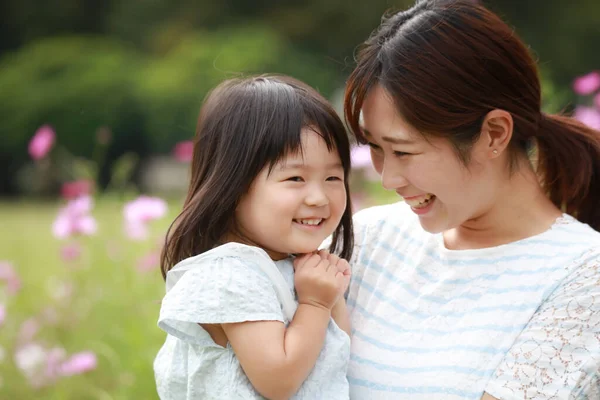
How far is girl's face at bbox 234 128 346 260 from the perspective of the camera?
5.07ft

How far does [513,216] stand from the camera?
1778mm

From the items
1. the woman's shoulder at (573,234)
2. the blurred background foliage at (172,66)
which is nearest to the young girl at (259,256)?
the woman's shoulder at (573,234)

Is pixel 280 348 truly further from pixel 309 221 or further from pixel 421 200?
pixel 421 200

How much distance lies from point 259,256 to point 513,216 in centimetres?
61

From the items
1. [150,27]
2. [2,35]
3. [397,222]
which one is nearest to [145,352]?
[397,222]

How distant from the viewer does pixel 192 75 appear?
12758 mm

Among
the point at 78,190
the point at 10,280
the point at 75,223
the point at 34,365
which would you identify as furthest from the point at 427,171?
the point at 10,280

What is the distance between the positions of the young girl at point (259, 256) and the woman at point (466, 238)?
0.42 ft

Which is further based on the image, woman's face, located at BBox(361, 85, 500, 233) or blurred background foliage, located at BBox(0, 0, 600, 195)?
blurred background foliage, located at BBox(0, 0, 600, 195)

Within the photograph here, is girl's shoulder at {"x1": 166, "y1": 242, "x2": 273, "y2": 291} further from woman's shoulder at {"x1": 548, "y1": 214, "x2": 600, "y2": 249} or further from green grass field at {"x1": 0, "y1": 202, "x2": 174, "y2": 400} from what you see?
green grass field at {"x1": 0, "y1": 202, "x2": 174, "y2": 400}

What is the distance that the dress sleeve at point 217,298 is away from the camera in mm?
1448

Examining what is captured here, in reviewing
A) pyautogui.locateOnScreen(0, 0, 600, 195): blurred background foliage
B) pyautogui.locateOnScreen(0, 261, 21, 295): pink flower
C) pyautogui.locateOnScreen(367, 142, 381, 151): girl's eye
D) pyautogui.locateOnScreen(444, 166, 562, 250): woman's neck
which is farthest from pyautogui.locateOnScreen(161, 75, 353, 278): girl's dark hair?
pyautogui.locateOnScreen(0, 0, 600, 195): blurred background foliage

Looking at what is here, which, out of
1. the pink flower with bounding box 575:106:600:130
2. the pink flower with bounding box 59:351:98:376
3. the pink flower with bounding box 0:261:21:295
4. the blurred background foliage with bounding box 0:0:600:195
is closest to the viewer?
the pink flower with bounding box 59:351:98:376

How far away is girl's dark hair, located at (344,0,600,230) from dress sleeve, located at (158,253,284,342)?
18.6 inches
